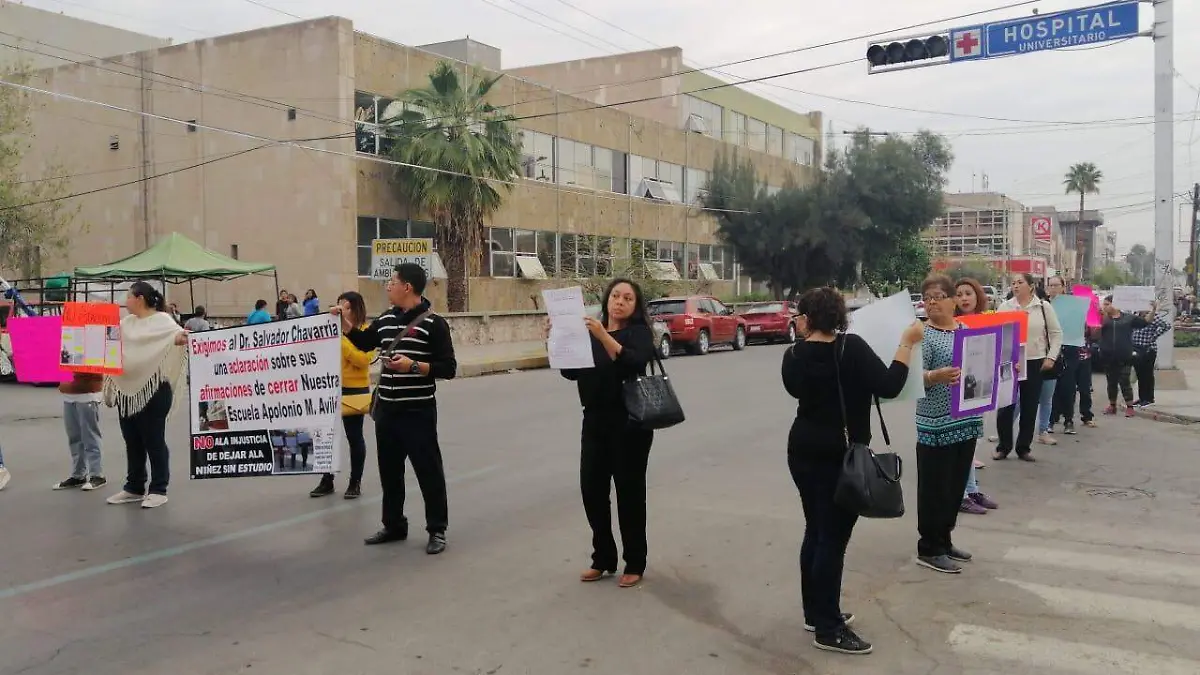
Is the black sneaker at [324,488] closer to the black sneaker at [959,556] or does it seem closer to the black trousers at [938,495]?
the black trousers at [938,495]

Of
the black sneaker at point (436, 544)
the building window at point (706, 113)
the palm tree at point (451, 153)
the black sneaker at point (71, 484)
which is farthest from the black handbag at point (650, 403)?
the building window at point (706, 113)

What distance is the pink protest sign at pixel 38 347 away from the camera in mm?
8414

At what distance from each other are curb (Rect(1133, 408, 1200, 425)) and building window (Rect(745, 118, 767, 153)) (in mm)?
41548

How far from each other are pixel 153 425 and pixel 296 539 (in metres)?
1.77

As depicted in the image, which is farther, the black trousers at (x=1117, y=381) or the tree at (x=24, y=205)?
the tree at (x=24, y=205)

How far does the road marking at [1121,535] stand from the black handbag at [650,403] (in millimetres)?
3481

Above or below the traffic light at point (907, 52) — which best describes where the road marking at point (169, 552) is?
below

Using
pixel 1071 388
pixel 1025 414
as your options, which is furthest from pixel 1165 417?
pixel 1025 414

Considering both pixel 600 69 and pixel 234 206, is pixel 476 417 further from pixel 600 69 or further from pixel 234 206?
pixel 600 69

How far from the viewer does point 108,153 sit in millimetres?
35125

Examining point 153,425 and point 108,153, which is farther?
point 108,153

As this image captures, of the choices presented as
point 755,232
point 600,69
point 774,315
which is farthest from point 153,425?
point 600,69

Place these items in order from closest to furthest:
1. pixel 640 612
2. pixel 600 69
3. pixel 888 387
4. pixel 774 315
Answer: pixel 888 387, pixel 640 612, pixel 774 315, pixel 600 69

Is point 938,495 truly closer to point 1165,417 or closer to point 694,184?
point 1165,417
